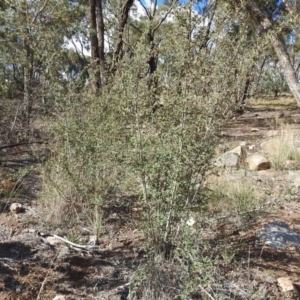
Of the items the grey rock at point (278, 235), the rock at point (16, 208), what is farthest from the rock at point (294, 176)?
the rock at point (16, 208)

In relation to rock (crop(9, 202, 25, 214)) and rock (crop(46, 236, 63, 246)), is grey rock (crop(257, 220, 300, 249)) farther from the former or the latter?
rock (crop(9, 202, 25, 214))

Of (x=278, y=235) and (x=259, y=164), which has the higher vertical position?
(x=259, y=164)

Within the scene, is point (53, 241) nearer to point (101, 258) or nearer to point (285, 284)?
point (101, 258)

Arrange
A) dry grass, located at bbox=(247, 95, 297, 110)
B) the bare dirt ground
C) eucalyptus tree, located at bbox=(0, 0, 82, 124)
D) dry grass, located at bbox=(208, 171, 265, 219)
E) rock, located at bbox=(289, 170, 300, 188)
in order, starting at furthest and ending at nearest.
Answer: dry grass, located at bbox=(247, 95, 297, 110) < rock, located at bbox=(289, 170, 300, 188) < eucalyptus tree, located at bbox=(0, 0, 82, 124) < dry grass, located at bbox=(208, 171, 265, 219) < the bare dirt ground

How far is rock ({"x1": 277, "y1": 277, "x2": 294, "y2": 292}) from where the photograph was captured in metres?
2.18

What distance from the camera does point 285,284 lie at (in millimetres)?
2215

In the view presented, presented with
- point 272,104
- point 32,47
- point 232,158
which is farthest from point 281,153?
point 272,104

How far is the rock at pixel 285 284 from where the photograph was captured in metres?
2.18

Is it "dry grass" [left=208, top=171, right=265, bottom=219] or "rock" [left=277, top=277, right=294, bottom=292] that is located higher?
"dry grass" [left=208, top=171, right=265, bottom=219]

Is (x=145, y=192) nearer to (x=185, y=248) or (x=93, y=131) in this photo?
(x=185, y=248)

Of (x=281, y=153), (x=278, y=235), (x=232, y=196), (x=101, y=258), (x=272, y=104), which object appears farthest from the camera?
(x=272, y=104)

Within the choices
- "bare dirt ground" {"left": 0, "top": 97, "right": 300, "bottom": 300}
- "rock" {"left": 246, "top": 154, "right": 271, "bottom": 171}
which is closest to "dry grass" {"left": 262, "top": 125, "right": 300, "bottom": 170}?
"rock" {"left": 246, "top": 154, "right": 271, "bottom": 171}

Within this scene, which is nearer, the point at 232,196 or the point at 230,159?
the point at 232,196

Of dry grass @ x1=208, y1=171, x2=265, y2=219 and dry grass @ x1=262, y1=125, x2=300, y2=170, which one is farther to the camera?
dry grass @ x1=262, y1=125, x2=300, y2=170
